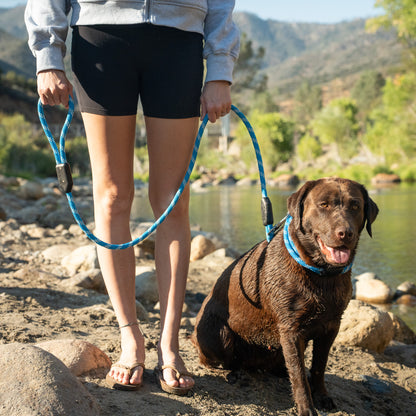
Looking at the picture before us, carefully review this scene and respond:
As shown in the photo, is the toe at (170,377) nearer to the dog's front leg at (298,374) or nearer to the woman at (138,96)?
the woman at (138,96)

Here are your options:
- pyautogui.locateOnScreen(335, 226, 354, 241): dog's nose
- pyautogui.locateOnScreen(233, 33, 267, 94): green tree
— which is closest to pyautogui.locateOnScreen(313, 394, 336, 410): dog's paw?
pyautogui.locateOnScreen(335, 226, 354, 241): dog's nose

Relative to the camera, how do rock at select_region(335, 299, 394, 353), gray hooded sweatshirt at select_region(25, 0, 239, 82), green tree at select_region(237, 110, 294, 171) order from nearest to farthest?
1. gray hooded sweatshirt at select_region(25, 0, 239, 82)
2. rock at select_region(335, 299, 394, 353)
3. green tree at select_region(237, 110, 294, 171)

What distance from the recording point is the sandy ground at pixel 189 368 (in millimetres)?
2797

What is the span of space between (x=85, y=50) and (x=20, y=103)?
272 feet

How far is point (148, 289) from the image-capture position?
5.69m

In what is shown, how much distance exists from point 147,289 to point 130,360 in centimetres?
277

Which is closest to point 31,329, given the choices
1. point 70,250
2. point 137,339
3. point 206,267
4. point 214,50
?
point 137,339

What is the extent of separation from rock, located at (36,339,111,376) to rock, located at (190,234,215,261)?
18.7 ft

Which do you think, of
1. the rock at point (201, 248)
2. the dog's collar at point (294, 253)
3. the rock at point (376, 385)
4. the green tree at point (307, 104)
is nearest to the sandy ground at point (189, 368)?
the rock at point (376, 385)

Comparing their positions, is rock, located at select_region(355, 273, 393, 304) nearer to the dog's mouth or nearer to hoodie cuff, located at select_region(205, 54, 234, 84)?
the dog's mouth

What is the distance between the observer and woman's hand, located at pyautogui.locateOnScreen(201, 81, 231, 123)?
2.97 metres

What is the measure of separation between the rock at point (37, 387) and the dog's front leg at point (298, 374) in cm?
110

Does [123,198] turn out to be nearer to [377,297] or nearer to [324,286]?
[324,286]

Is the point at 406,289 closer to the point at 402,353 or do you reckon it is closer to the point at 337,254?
the point at 402,353
